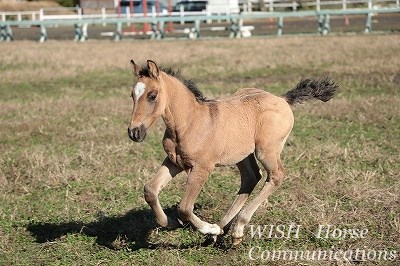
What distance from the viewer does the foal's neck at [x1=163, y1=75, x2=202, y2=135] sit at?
622 centimetres

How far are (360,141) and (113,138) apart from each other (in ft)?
14.2

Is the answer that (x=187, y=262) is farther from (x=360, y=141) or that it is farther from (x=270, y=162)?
(x=360, y=141)

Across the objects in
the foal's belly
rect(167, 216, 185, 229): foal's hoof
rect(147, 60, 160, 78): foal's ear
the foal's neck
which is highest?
rect(147, 60, 160, 78): foal's ear

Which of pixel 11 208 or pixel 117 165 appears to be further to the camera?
pixel 117 165

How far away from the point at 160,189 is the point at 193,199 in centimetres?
36

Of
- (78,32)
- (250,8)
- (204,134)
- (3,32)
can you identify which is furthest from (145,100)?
(250,8)

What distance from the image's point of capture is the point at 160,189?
20.6 feet

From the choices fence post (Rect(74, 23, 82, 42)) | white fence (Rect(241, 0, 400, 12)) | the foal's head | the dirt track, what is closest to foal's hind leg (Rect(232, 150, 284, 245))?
the foal's head

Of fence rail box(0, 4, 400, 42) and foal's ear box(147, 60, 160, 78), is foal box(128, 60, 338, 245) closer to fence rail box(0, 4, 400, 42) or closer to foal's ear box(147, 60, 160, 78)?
foal's ear box(147, 60, 160, 78)

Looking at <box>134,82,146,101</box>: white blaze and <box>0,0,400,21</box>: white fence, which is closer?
<box>134,82,146,101</box>: white blaze

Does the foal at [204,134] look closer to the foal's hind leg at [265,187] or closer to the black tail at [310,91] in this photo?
the foal's hind leg at [265,187]

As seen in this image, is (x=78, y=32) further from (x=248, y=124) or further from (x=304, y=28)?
(x=248, y=124)

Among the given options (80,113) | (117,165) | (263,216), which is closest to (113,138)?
(117,165)

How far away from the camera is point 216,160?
253 inches
